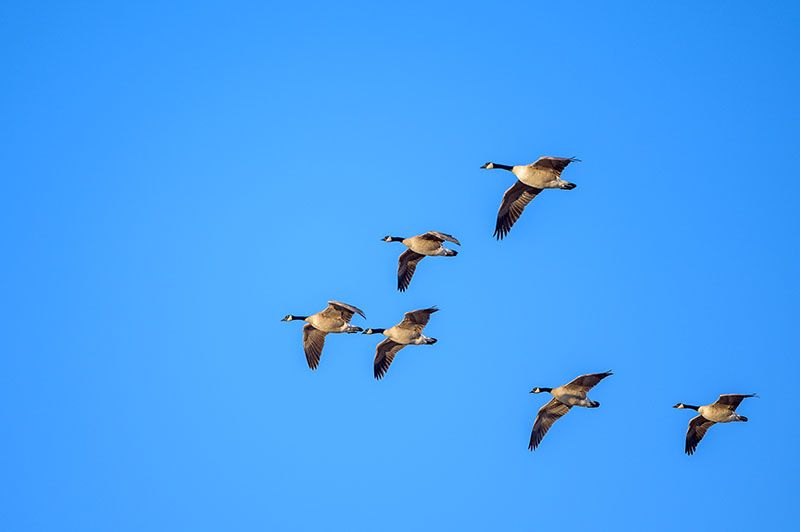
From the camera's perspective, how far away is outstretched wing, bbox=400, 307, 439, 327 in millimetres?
37906

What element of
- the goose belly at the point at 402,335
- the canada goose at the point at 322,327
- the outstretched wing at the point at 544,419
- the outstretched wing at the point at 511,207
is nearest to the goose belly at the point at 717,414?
the outstretched wing at the point at 544,419

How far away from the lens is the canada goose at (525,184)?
36.5m

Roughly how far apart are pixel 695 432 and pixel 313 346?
1138 centimetres

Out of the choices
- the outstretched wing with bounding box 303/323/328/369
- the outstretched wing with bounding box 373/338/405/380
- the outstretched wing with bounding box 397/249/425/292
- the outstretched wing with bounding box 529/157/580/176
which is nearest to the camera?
the outstretched wing with bounding box 529/157/580/176

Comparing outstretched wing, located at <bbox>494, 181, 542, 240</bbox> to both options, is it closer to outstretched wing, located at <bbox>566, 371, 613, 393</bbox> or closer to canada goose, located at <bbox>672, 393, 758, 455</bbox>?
outstretched wing, located at <bbox>566, 371, 613, 393</bbox>

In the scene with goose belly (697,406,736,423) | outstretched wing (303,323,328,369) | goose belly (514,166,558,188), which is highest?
goose belly (514,166,558,188)

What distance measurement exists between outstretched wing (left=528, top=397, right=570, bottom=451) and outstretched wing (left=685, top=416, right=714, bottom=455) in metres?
3.58

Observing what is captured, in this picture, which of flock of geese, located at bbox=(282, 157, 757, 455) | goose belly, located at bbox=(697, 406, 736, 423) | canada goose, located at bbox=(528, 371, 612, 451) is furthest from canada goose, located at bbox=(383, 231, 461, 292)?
goose belly, located at bbox=(697, 406, 736, 423)

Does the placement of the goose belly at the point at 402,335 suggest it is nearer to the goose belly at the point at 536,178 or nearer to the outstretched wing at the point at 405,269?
the outstretched wing at the point at 405,269

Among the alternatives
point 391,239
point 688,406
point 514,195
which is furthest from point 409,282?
point 688,406

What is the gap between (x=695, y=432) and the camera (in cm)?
4047

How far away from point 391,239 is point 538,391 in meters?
6.24

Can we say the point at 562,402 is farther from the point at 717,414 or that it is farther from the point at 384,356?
the point at 384,356

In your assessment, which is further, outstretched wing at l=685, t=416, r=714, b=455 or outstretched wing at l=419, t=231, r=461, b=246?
outstretched wing at l=685, t=416, r=714, b=455
